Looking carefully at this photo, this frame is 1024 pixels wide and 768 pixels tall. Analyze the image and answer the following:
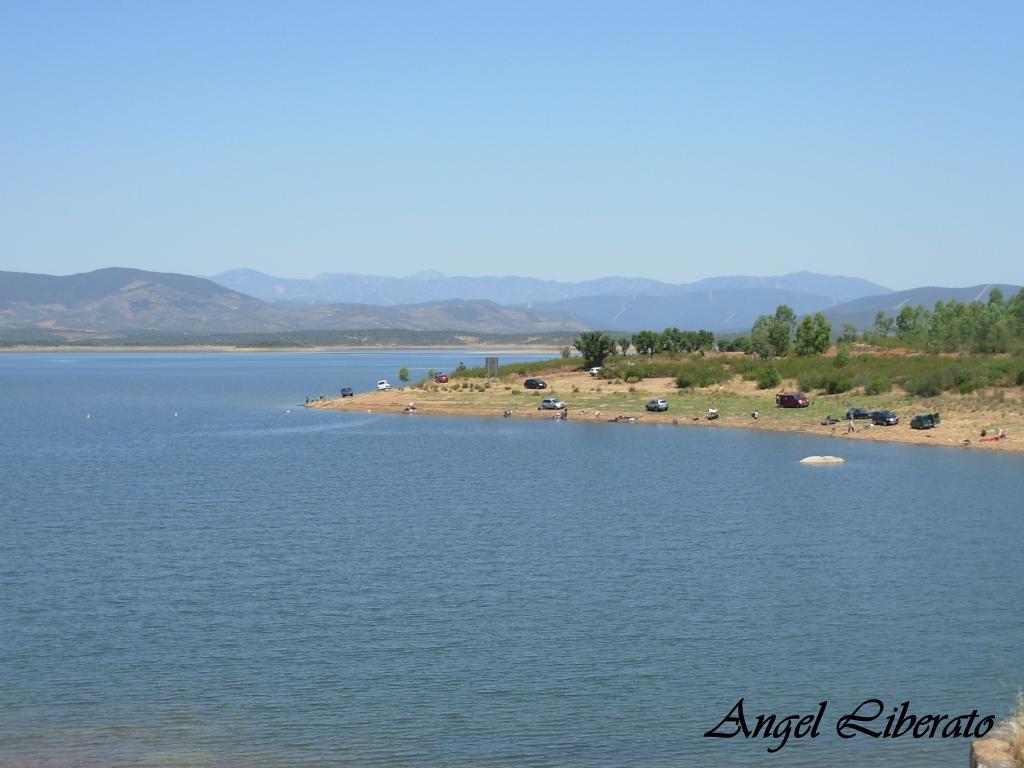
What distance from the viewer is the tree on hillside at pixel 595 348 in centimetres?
16088

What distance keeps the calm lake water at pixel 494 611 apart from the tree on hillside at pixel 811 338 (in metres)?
82.7

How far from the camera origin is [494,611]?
4038 centimetres

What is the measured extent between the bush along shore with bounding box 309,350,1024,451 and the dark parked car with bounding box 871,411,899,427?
72 centimetres

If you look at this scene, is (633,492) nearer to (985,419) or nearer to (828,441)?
(828,441)

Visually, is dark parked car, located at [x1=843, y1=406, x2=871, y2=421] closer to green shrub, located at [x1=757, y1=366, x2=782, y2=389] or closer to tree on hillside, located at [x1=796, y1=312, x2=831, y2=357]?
green shrub, located at [x1=757, y1=366, x2=782, y2=389]

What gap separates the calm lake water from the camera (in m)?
29.6

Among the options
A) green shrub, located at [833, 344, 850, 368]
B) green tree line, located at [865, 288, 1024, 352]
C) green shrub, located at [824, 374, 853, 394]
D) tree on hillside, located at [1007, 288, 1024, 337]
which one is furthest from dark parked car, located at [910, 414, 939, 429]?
tree on hillside, located at [1007, 288, 1024, 337]

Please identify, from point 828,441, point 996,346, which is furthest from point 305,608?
point 996,346

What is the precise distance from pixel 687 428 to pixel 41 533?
66.0 metres

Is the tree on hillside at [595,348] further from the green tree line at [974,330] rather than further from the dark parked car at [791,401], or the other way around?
the dark parked car at [791,401]

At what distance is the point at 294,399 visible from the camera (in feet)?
515

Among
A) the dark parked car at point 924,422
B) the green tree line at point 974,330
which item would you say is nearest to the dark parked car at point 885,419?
the dark parked car at point 924,422

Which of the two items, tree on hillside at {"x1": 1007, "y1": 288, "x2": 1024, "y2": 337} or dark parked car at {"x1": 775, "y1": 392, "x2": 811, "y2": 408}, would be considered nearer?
dark parked car at {"x1": 775, "y1": 392, "x2": 811, "y2": 408}

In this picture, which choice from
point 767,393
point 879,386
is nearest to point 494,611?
point 879,386
